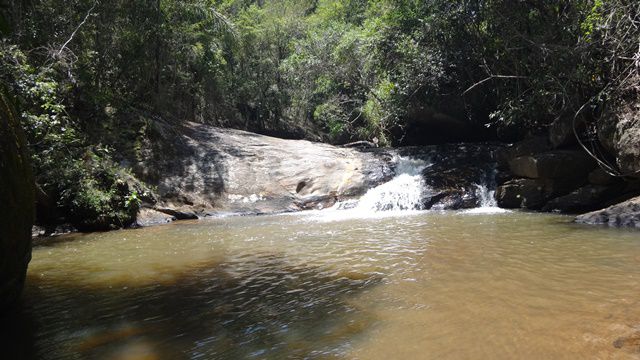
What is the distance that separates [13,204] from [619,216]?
33.0 ft

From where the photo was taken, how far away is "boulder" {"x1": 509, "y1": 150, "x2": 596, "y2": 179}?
40.1 feet

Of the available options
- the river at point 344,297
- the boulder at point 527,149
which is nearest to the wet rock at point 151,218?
the river at point 344,297

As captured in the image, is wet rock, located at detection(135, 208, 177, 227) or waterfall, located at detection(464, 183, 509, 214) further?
wet rock, located at detection(135, 208, 177, 227)

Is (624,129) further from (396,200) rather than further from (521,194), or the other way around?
(396,200)

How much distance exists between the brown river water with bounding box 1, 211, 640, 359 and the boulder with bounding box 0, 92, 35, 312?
0.51 m

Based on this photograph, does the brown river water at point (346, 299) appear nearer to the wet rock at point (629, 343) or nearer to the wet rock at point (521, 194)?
the wet rock at point (629, 343)

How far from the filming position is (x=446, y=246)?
776 centimetres

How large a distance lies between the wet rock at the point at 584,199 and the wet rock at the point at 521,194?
1.84 feet

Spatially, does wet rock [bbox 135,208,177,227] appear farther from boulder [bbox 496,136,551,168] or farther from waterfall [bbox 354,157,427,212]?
boulder [bbox 496,136,551,168]

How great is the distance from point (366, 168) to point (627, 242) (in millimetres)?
10922

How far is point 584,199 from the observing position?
11.5 metres

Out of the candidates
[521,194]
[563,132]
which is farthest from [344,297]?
[563,132]

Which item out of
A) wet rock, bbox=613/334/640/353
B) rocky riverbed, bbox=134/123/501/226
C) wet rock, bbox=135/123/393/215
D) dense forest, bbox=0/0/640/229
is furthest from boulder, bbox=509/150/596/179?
wet rock, bbox=613/334/640/353

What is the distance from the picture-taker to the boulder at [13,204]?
162 inches
